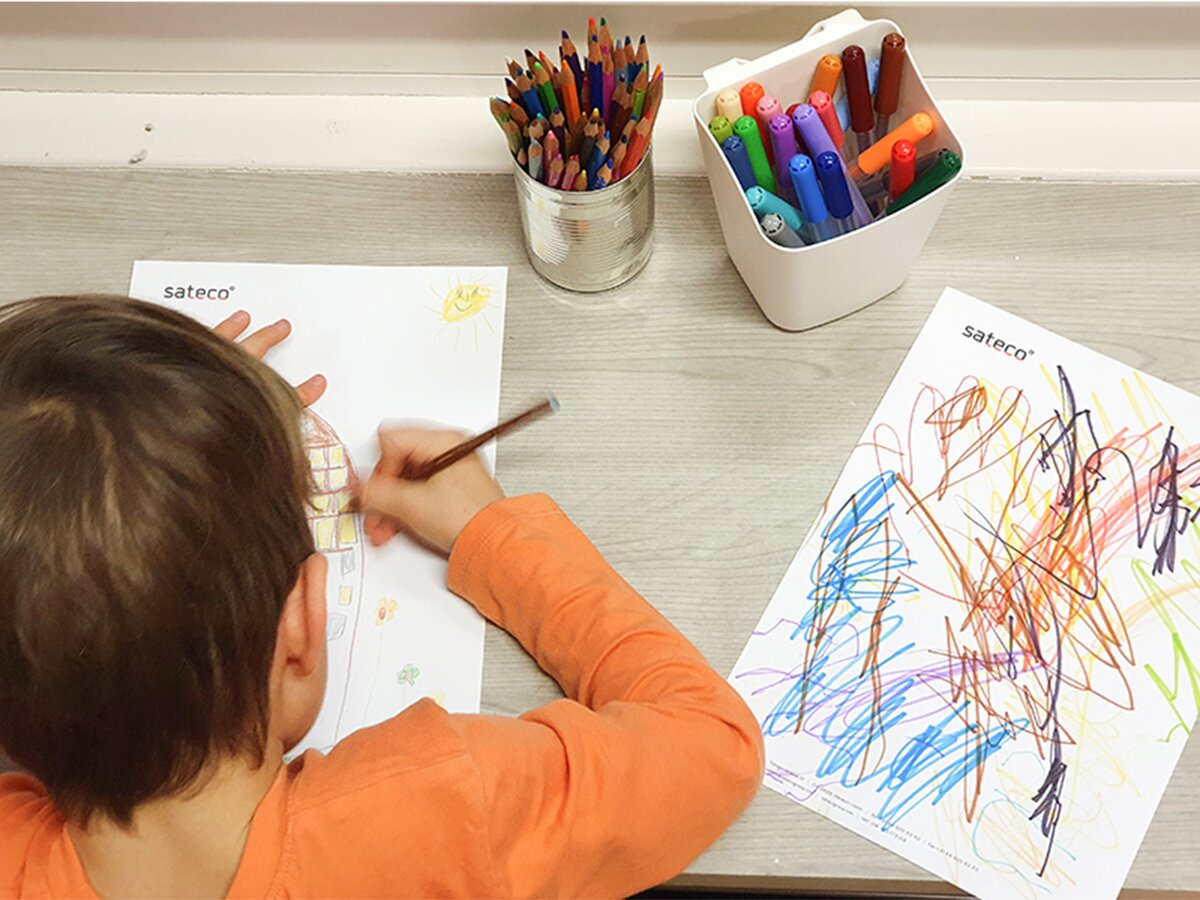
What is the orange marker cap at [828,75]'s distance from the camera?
2.19 feet

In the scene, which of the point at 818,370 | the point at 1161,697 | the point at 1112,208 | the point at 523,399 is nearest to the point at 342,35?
the point at 523,399

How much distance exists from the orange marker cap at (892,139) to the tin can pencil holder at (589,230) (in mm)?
125

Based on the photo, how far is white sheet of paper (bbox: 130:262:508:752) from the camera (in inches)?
25.6

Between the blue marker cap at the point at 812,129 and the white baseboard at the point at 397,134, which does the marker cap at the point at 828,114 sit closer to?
the blue marker cap at the point at 812,129

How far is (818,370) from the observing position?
28.0 inches

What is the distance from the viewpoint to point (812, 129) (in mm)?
650

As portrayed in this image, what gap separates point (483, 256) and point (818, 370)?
8.8 inches

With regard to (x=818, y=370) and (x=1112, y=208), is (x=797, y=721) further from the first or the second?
(x=1112, y=208)

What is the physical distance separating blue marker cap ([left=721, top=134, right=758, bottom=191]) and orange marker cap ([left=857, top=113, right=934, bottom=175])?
0.06m

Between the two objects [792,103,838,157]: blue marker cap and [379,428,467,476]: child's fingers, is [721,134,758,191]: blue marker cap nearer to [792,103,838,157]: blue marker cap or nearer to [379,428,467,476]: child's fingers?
[792,103,838,157]: blue marker cap

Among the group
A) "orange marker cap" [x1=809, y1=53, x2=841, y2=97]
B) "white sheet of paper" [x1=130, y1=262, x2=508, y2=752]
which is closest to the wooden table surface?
"white sheet of paper" [x1=130, y1=262, x2=508, y2=752]

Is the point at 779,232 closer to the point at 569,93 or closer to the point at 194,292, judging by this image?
the point at 569,93

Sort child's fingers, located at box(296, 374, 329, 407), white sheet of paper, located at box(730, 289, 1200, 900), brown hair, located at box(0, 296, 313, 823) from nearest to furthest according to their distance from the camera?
brown hair, located at box(0, 296, 313, 823)
white sheet of paper, located at box(730, 289, 1200, 900)
child's fingers, located at box(296, 374, 329, 407)

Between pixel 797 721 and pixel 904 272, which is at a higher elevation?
pixel 904 272
